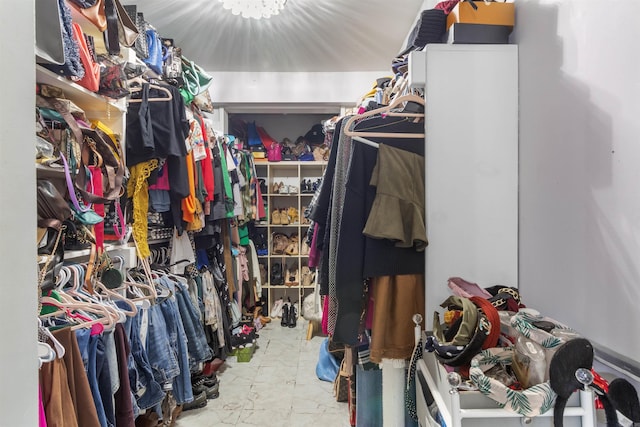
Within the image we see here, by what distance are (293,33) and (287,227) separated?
8.16ft

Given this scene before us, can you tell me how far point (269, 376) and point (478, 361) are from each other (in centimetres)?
236

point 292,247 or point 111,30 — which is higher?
point 111,30

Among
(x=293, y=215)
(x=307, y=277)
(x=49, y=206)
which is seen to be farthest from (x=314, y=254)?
(x=293, y=215)

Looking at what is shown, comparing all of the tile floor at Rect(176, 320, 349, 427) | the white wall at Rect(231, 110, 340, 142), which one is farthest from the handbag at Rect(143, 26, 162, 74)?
the white wall at Rect(231, 110, 340, 142)

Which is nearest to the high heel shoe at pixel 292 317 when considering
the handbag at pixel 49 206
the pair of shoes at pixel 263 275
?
the pair of shoes at pixel 263 275

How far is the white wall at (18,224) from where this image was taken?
2.09 feet

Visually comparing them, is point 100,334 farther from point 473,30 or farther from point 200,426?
point 473,30

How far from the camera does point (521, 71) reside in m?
1.49

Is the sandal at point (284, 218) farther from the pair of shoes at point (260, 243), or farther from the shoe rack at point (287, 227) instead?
the pair of shoes at point (260, 243)

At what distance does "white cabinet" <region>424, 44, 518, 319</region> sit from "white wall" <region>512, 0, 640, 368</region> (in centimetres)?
5

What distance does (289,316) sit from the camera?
4.36 metres

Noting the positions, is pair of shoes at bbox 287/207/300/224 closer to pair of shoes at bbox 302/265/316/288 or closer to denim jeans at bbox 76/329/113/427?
pair of shoes at bbox 302/265/316/288

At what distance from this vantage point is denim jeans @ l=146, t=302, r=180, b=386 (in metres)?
1.96

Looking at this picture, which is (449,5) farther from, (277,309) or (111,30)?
(277,309)
